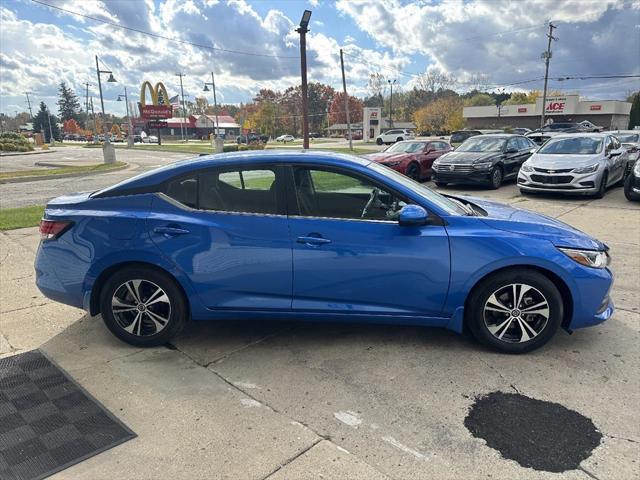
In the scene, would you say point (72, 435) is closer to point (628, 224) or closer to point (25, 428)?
point (25, 428)

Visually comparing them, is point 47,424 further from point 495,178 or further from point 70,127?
point 70,127

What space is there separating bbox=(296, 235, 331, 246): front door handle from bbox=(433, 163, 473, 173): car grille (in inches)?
409

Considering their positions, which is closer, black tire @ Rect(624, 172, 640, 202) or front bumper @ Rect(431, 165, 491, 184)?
black tire @ Rect(624, 172, 640, 202)

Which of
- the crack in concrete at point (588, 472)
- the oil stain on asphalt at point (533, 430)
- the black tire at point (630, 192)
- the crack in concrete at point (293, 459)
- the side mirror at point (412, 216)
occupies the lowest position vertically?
the oil stain on asphalt at point (533, 430)

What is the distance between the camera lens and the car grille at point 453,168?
499 inches

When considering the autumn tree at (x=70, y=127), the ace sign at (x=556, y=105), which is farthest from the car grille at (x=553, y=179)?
the autumn tree at (x=70, y=127)

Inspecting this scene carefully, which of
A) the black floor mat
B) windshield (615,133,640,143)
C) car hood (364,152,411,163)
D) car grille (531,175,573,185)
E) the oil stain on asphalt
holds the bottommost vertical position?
the oil stain on asphalt

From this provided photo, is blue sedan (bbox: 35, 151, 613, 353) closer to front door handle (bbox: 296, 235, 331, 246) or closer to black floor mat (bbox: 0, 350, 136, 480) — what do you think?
front door handle (bbox: 296, 235, 331, 246)

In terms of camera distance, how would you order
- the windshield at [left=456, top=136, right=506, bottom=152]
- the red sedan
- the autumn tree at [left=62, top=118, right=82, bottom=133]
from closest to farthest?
Answer: the windshield at [left=456, top=136, right=506, bottom=152], the red sedan, the autumn tree at [left=62, top=118, right=82, bottom=133]

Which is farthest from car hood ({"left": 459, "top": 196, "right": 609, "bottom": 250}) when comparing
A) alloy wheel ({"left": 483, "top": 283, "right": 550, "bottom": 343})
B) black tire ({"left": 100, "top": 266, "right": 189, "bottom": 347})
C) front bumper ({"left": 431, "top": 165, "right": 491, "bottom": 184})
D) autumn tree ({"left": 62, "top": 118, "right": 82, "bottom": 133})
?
autumn tree ({"left": 62, "top": 118, "right": 82, "bottom": 133})

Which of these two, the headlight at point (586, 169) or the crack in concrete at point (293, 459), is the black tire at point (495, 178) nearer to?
the headlight at point (586, 169)

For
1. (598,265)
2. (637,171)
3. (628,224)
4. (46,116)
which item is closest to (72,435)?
(598,265)

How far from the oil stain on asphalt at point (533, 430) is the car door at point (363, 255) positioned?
0.81m

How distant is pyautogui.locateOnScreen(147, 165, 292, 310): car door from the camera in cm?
339
